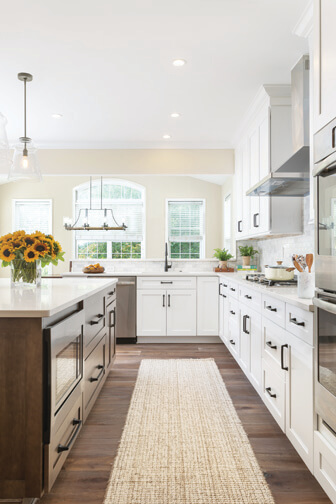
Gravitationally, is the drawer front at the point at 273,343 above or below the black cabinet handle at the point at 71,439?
above

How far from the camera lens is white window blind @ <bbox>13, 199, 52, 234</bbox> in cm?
690

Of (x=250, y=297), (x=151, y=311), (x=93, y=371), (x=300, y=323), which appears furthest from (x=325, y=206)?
(x=151, y=311)

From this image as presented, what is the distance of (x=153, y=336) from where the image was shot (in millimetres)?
4680

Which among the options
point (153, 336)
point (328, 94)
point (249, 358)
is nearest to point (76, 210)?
point (153, 336)

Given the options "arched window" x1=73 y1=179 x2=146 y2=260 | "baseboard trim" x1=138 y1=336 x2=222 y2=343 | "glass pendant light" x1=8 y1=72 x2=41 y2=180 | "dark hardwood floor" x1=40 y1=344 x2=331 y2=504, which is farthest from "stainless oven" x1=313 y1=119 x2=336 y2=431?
"arched window" x1=73 y1=179 x2=146 y2=260

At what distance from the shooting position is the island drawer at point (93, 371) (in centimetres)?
229

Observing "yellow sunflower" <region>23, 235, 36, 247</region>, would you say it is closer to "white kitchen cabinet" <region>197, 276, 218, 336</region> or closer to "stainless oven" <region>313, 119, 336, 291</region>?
"stainless oven" <region>313, 119, 336, 291</region>

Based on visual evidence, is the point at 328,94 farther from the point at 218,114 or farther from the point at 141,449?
the point at 218,114

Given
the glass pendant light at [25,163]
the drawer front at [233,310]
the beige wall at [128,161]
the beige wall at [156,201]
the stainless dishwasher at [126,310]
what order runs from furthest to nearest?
the beige wall at [156,201]
the beige wall at [128,161]
the stainless dishwasher at [126,310]
the drawer front at [233,310]
the glass pendant light at [25,163]

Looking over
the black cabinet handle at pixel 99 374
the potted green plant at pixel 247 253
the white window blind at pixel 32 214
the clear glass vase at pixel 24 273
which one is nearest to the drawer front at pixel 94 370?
the black cabinet handle at pixel 99 374

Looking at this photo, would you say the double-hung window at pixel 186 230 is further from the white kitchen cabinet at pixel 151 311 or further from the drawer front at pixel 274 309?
the drawer front at pixel 274 309

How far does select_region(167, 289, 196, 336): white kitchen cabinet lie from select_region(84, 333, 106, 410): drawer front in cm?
179

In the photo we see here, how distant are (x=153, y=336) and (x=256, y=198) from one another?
2.17 metres

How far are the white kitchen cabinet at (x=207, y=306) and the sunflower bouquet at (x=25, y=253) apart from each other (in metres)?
2.55
